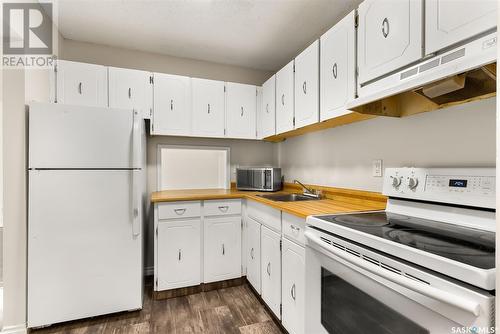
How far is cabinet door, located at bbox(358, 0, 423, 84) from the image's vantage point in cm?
111

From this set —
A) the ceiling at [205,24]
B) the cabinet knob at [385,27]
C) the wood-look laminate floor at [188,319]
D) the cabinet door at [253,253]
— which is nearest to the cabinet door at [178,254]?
the wood-look laminate floor at [188,319]

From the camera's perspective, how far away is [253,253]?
2.21 meters

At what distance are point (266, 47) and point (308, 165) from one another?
1.29 m

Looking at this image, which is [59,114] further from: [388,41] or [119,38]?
[388,41]

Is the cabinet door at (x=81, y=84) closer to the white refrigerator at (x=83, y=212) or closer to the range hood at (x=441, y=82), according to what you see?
the white refrigerator at (x=83, y=212)

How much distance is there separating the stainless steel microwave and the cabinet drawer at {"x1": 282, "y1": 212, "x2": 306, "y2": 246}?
972 millimetres

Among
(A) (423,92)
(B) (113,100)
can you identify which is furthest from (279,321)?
(B) (113,100)

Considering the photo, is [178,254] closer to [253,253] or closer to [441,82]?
[253,253]

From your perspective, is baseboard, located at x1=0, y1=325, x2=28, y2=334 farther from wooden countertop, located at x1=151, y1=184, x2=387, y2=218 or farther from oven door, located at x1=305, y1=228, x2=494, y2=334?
oven door, located at x1=305, y1=228, x2=494, y2=334

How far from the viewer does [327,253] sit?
3.76 ft

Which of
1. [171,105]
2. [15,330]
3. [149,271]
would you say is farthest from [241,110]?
[15,330]

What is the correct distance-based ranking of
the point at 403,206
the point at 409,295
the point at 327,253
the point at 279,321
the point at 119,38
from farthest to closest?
the point at 119,38 → the point at 279,321 → the point at 403,206 → the point at 327,253 → the point at 409,295

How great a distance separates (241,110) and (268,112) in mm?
327

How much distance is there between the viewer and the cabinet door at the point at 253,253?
2109 mm
